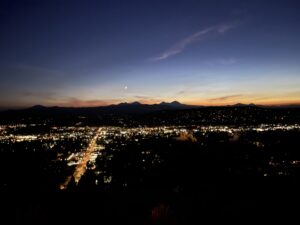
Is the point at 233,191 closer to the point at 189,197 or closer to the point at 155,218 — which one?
the point at 189,197

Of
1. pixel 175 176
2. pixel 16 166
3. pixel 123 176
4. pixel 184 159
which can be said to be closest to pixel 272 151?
pixel 184 159

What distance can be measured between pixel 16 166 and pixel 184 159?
21258 millimetres

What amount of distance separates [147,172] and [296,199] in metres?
16.0

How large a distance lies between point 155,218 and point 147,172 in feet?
58.2

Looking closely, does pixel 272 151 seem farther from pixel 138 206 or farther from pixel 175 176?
pixel 138 206

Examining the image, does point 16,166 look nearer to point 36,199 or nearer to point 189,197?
point 36,199

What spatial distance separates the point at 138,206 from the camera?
18859 mm

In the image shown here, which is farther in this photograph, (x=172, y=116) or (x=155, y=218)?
(x=172, y=116)

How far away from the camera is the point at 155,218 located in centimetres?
1548

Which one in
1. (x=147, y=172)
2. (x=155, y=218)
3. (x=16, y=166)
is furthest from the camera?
(x=16, y=166)

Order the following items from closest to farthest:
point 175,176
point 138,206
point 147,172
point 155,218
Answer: point 155,218 < point 138,206 < point 175,176 < point 147,172

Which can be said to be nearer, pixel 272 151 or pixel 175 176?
pixel 175 176

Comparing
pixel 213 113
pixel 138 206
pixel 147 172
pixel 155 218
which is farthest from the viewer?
pixel 213 113

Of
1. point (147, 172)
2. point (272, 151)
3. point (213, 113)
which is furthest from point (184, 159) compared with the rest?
point (213, 113)
